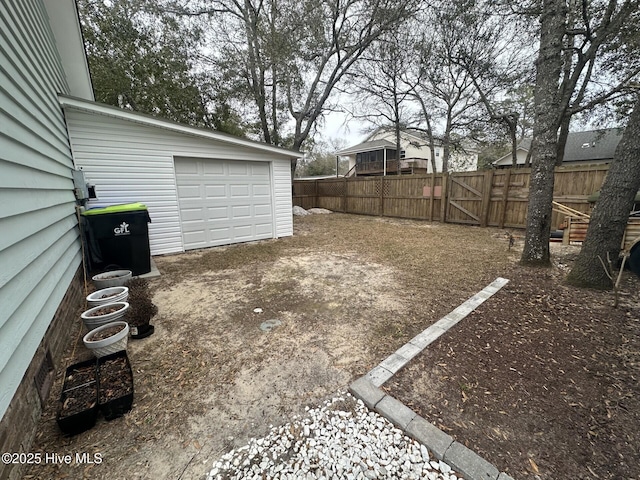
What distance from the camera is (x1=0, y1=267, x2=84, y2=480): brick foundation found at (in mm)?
1225

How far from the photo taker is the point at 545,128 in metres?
3.73

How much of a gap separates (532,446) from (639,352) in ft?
5.35

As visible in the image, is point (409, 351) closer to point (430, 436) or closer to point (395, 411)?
point (395, 411)

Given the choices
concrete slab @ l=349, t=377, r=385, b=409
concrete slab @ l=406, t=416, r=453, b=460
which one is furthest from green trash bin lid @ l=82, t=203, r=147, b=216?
concrete slab @ l=406, t=416, r=453, b=460

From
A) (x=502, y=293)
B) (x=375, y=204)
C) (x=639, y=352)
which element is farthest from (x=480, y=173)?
(x=639, y=352)

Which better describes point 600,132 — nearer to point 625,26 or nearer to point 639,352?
point 625,26

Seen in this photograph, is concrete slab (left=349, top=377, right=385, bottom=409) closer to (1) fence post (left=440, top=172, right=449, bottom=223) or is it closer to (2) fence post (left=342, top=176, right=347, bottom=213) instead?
(1) fence post (left=440, top=172, right=449, bottom=223)

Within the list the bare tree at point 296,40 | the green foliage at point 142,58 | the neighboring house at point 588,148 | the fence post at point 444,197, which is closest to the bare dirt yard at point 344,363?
the fence post at point 444,197

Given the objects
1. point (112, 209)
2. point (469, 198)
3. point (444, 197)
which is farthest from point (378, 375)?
point (444, 197)

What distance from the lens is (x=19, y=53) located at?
7.16 ft

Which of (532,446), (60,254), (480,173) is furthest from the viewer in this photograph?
(480,173)

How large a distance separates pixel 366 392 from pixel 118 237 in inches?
161

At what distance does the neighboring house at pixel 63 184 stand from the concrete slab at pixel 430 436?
1999 mm

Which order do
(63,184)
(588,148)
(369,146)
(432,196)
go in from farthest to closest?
(369,146)
(588,148)
(432,196)
(63,184)
